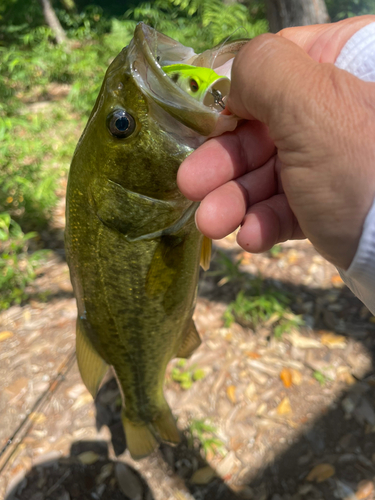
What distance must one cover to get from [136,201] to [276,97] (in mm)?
658

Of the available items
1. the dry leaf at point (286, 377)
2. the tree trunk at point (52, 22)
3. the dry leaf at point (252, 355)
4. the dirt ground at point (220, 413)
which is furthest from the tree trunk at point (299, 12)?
the tree trunk at point (52, 22)

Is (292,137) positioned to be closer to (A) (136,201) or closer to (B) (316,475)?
(A) (136,201)

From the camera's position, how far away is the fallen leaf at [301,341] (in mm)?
3242

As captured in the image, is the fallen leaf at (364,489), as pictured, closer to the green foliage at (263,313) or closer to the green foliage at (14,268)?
the green foliage at (263,313)

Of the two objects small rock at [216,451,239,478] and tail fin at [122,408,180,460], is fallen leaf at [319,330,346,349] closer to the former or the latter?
small rock at [216,451,239,478]

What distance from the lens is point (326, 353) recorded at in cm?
318

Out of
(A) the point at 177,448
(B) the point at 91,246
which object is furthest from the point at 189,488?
(B) the point at 91,246

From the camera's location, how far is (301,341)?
10.7ft

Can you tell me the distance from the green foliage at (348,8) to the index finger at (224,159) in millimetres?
7783

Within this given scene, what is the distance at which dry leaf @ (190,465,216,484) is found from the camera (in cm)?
261

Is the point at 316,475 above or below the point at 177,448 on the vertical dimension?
below

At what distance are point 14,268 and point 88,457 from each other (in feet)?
6.76

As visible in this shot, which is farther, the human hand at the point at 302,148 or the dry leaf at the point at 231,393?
the dry leaf at the point at 231,393

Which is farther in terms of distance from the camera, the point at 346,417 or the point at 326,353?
the point at 326,353
